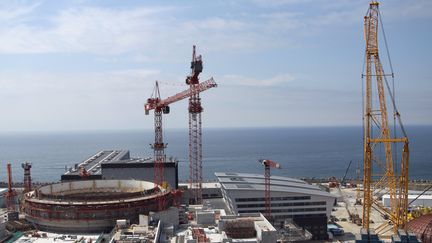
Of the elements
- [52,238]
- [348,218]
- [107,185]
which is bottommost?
[348,218]

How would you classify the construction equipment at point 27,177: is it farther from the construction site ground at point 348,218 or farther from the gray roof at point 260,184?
the construction site ground at point 348,218

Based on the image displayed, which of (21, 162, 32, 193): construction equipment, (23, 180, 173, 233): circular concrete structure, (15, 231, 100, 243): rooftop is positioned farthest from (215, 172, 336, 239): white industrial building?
(21, 162, 32, 193): construction equipment

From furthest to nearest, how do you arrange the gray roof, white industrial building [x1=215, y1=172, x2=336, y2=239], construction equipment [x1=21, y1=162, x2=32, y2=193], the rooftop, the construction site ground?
the gray roof < white industrial building [x1=215, y1=172, x2=336, y2=239] < the construction site ground < construction equipment [x1=21, y1=162, x2=32, y2=193] < the rooftop

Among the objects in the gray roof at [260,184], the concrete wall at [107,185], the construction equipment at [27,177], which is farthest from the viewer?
the gray roof at [260,184]

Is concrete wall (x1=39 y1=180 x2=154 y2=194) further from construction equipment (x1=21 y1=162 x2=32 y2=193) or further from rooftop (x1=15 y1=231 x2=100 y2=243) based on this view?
rooftop (x1=15 y1=231 x2=100 y2=243)

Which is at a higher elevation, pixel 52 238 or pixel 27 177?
pixel 27 177

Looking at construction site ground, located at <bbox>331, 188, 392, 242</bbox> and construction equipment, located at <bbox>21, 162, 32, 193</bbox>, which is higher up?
construction equipment, located at <bbox>21, 162, 32, 193</bbox>

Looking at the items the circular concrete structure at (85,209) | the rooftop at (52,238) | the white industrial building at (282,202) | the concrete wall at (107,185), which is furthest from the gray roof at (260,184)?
the rooftop at (52,238)

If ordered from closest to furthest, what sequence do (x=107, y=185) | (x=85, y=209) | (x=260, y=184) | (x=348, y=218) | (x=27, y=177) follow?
1. (x=85, y=209)
2. (x=107, y=185)
3. (x=27, y=177)
4. (x=260, y=184)
5. (x=348, y=218)

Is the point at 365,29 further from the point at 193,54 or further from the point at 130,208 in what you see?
the point at 130,208

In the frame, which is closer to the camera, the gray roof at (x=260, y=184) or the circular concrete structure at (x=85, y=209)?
the circular concrete structure at (x=85, y=209)

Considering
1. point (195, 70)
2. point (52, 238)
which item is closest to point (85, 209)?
point (52, 238)

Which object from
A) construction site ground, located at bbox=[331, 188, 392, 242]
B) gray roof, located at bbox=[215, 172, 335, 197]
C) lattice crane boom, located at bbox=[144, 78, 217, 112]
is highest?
lattice crane boom, located at bbox=[144, 78, 217, 112]

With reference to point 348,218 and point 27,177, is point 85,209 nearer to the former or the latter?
point 27,177
